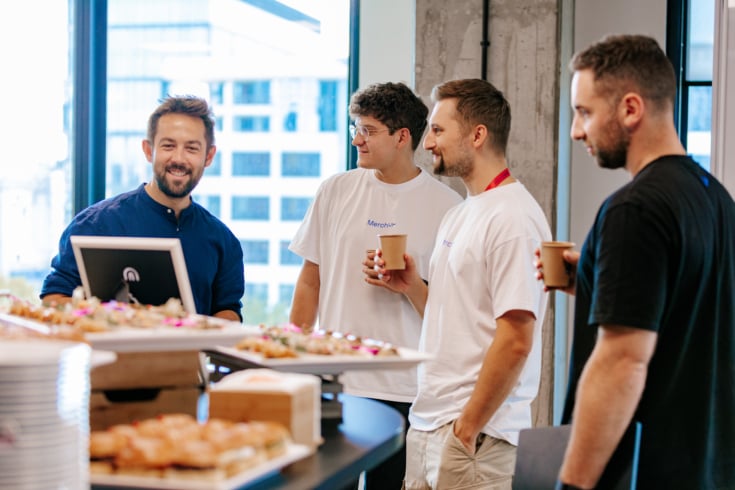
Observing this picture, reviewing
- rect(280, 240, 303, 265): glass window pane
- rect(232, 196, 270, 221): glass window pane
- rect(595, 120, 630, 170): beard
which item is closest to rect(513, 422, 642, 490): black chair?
rect(595, 120, 630, 170): beard

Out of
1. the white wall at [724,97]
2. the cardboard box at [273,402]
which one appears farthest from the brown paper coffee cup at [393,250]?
the white wall at [724,97]

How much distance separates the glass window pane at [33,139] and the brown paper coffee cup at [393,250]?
2440 mm

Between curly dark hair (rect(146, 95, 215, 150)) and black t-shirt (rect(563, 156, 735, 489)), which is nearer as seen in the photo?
black t-shirt (rect(563, 156, 735, 489))

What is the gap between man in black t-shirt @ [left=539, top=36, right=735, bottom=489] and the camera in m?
1.87

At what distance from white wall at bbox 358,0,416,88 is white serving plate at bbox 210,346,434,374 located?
2.57 meters

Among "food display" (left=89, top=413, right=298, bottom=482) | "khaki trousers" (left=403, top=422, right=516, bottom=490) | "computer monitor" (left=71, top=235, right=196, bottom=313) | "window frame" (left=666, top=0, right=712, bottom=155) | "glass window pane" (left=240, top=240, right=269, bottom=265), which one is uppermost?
"window frame" (left=666, top=0, right=712, bottom=155)

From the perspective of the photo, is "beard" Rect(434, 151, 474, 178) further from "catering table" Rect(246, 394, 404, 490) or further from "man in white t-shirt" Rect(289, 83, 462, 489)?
"catering table" Rect(246, 394, 404, 490)

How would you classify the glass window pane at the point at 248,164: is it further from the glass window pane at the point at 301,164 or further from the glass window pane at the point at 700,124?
the glass window pane at the point at 700,124

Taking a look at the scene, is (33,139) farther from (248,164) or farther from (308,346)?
(308,346)

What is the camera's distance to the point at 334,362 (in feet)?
6.28

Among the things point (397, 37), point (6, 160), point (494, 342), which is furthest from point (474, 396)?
point (6, 160)

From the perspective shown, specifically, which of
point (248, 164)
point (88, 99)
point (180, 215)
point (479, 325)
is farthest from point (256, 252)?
point (479, 325)

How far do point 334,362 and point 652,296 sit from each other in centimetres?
63

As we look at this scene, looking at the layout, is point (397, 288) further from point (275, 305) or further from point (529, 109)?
point (275, 305)
